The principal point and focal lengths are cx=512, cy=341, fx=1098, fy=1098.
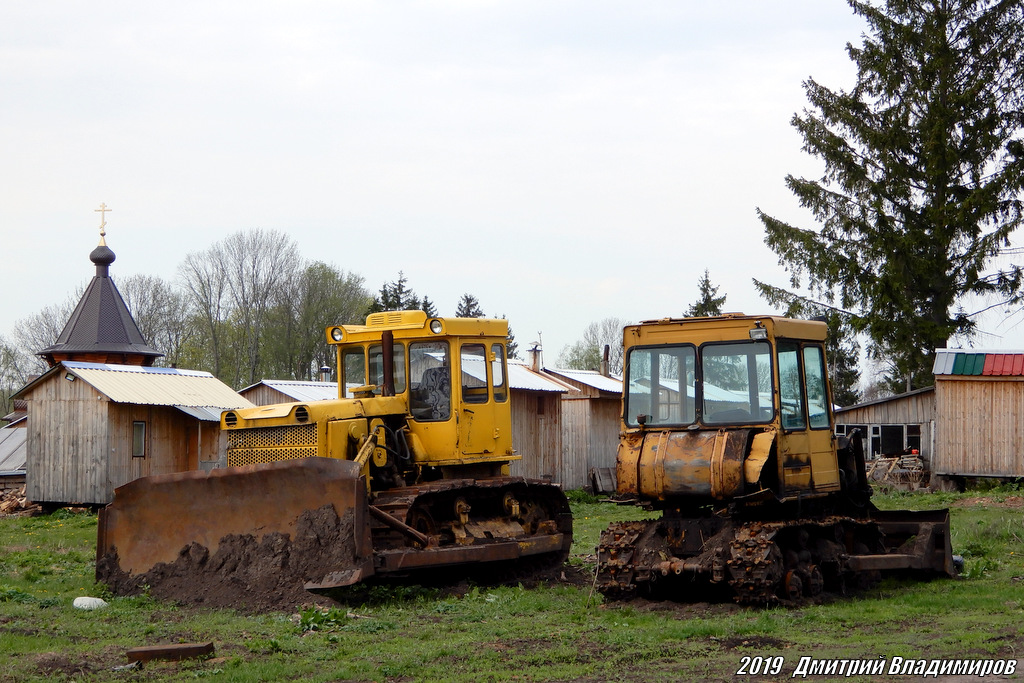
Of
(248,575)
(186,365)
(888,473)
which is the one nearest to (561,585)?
(248,575)

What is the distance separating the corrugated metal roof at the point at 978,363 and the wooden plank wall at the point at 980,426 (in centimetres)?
20

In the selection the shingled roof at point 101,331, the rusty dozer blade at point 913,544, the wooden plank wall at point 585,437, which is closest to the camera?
the rusty dozer blade at point 913,544

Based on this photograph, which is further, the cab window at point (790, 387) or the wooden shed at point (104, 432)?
the wooden shed at point (104, 432)

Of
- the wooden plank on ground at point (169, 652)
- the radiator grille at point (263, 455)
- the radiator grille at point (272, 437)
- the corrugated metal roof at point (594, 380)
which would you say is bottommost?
the wooden plank on ground at point (169, 652)

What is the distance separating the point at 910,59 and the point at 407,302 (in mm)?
27099

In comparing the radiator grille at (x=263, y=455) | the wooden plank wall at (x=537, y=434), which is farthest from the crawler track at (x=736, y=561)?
the wooden plank wall at (x=537, y=434)

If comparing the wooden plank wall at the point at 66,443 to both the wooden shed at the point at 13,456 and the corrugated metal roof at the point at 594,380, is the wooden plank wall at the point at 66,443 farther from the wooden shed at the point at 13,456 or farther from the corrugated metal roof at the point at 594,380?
the corrugated metal roof at the point at 594,380

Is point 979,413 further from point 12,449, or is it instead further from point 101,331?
point 101,331

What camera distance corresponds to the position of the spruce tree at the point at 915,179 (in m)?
32.8

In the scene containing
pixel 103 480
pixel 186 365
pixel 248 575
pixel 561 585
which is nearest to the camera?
pixel 248 575

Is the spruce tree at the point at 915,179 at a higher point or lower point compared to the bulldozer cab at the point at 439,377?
higher

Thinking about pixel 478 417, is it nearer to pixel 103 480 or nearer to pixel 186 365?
pixel 103 480

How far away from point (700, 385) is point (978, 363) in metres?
22.5

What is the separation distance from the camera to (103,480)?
25672 mm
